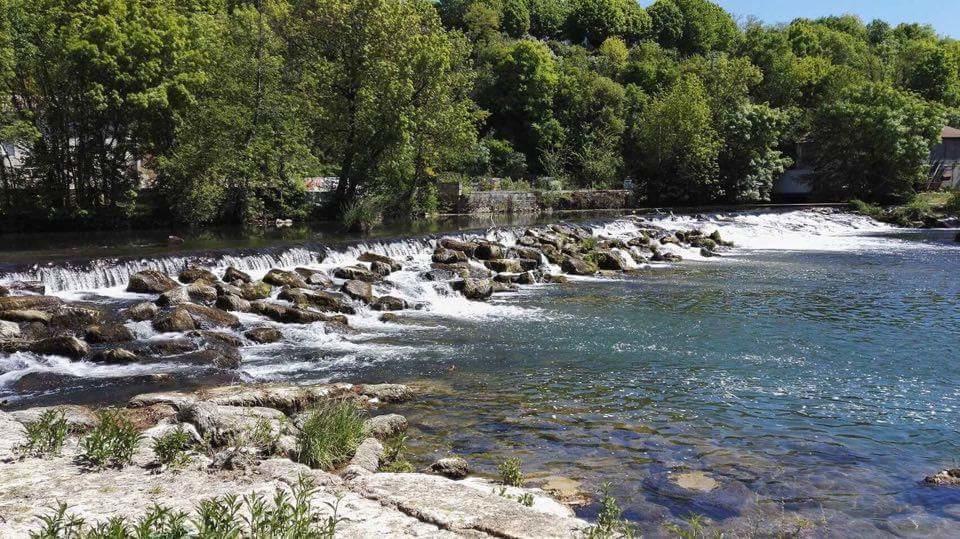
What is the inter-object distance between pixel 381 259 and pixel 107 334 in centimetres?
896

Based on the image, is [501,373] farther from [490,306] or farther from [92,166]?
[92,166]

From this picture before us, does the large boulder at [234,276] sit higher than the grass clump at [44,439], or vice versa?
the grass clump at [44,439]

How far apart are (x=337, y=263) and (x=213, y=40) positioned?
1436 centimetres

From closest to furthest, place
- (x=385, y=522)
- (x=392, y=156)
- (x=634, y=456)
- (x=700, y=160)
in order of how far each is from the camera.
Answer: (x=385, y=522) → (x=634, y=456) → (x=392, y=156) → (x=700, y=160)

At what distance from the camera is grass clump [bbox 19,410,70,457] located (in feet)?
18.0

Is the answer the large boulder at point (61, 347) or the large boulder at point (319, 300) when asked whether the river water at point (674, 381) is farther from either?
the large boulder at point (319, 300)

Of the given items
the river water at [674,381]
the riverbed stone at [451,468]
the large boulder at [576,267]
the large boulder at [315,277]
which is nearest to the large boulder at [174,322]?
the river water at [674,381]

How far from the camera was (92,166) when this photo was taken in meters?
25.8

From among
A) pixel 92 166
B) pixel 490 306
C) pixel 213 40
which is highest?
pixel 213 40

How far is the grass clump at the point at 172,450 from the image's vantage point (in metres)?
5.34

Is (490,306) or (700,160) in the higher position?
(700,160)

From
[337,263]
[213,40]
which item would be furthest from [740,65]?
[337,263]

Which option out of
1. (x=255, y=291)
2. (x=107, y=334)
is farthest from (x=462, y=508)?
(x=255, y=291)

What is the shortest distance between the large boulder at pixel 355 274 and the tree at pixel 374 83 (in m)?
12.1
